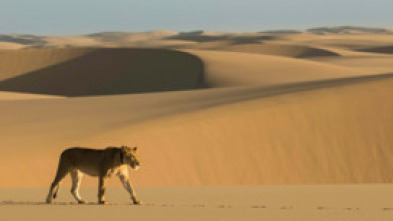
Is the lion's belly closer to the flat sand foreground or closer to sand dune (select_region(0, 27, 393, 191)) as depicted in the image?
the flat sand foreground

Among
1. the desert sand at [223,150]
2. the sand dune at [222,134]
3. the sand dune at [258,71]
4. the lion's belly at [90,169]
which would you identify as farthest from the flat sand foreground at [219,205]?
the sand dune at [258,71]

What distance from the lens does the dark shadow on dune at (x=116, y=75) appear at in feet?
209

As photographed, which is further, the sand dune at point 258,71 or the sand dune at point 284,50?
the sand dune at point 284,50

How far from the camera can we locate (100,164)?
10883 mm

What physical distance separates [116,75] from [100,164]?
5765 centimetres

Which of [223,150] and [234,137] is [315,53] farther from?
[223,150]

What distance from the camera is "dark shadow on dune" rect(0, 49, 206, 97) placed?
63688mm

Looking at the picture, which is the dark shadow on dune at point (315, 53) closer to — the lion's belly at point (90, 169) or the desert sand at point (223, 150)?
the desert sand at point (223, 150)

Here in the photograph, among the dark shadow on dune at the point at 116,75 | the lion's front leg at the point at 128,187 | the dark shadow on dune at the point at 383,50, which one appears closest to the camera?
the lion's front leg at the point at 128,187

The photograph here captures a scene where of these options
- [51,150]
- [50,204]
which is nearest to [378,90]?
[51,150]

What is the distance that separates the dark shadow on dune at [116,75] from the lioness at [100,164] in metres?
48.4

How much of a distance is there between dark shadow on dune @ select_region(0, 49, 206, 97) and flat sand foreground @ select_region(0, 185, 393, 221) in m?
46.7

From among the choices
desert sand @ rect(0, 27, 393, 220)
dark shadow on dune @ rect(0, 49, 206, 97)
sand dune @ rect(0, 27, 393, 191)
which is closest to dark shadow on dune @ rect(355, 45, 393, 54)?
dark shadow on dune @ rect(0, 49, 206, 97)

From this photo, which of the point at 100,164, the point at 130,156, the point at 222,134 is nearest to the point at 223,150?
the point at 222,134
